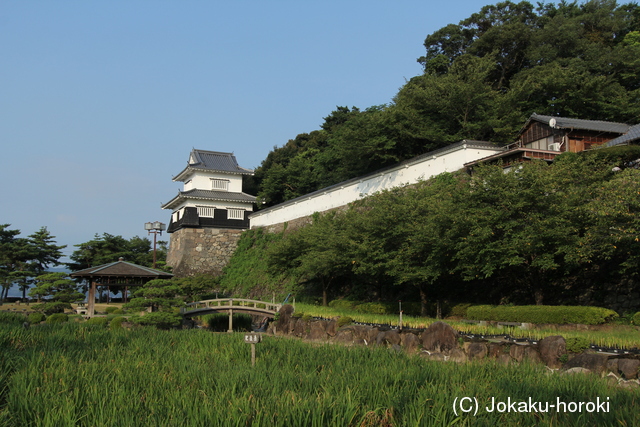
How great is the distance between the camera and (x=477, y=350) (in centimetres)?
1146

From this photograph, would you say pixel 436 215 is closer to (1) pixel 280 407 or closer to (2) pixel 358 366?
(2) pixel 358 366

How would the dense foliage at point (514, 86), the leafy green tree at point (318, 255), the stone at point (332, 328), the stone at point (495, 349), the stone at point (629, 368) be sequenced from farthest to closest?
the dense foliage at point (514, 86) < the leafy green tree at point (318, 255) < the stone at point (332, 328) < the stone at point (495, 349) < the stone at point (629, 368)

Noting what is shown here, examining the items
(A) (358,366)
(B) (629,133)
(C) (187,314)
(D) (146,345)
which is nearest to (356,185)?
(C) (187,314)

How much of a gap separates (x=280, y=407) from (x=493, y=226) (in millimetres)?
11461

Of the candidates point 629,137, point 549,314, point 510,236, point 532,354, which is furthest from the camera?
point 629,137

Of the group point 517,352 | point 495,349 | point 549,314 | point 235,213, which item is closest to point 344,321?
point 549,314

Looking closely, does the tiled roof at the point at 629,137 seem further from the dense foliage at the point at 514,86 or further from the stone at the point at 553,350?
the stone at the point at 553,350

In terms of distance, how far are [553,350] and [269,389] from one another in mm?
6716

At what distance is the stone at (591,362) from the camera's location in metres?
9.04

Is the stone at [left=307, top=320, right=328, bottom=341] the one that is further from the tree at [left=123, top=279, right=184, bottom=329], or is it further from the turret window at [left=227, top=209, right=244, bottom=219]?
the turret window at [left=227, top=209, right=244, bottom=219]

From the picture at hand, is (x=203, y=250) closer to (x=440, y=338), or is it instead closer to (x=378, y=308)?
(x=378, y=308)

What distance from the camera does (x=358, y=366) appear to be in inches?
313

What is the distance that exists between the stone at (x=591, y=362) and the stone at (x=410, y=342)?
13.5 ft

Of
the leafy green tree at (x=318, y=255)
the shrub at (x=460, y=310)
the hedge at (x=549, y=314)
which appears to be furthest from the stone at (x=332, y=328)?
the hedge at (x=549, y=314)
